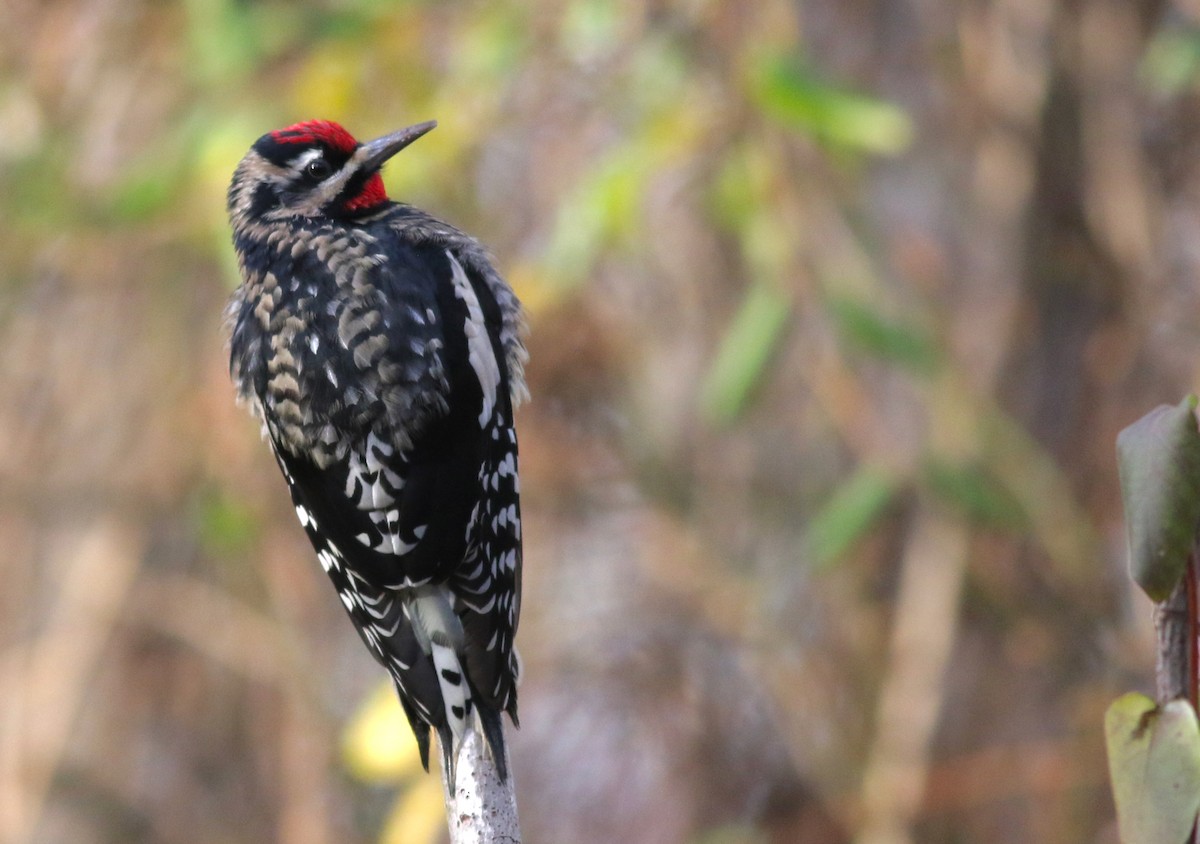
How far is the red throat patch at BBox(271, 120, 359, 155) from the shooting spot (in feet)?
Result: 9.05

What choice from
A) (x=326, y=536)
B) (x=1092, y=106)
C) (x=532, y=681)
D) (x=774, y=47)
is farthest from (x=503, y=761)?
(x=1092, y=106)

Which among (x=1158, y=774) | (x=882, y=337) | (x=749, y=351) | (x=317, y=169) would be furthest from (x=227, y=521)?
(x=1158, y=774)

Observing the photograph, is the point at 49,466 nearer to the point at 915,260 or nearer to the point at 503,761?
the point at 915,260

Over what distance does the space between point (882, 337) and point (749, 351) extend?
1.10 feet

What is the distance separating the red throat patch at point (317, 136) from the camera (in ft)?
9.05

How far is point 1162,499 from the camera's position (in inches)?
43.6

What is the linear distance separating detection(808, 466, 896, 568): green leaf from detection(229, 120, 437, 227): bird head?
1522mm

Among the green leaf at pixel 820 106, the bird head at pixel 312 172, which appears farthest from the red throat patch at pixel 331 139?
the green leaf at pixel 820 106

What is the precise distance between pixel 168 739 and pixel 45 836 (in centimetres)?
58

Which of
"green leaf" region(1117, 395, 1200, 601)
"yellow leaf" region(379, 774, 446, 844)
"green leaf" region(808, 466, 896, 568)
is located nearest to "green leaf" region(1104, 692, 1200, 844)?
"green leaf" region(1117, 395, 1200, 601)

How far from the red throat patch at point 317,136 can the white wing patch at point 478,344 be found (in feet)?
1.39

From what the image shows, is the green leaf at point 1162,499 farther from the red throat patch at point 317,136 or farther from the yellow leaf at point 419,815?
the yellow leaf at point 419,815

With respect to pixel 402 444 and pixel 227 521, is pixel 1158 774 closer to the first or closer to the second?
pixel 402 444

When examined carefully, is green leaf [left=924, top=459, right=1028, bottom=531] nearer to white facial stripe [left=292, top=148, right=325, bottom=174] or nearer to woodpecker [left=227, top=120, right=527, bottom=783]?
woodpecker [left=227, top=120, right=527, bottom=783]
